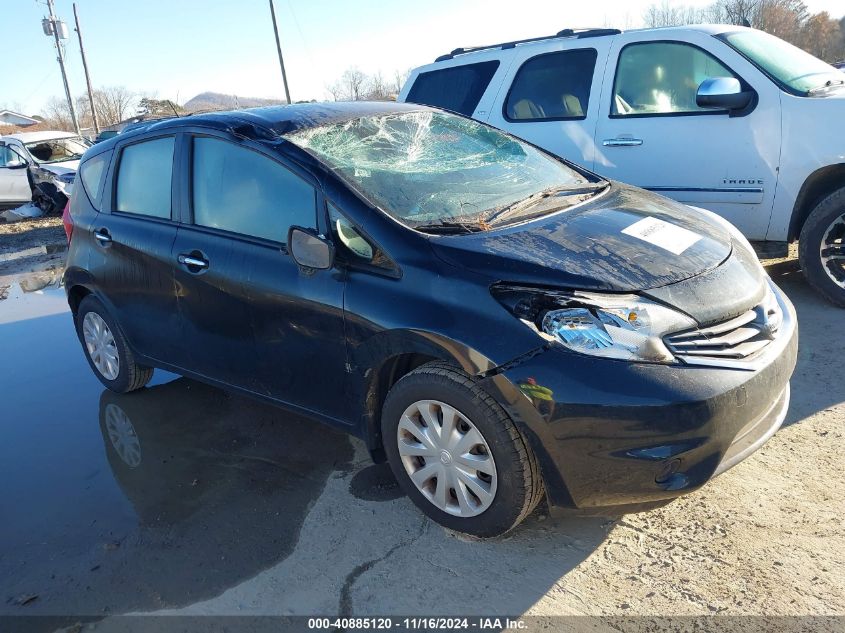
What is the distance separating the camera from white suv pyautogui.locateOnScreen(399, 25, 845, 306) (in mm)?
4793

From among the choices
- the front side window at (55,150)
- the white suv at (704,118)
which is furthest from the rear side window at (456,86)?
the front side window at (55,150)

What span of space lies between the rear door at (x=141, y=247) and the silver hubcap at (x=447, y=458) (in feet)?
5.58

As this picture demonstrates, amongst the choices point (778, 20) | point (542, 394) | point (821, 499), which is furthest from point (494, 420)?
point (778, 20)

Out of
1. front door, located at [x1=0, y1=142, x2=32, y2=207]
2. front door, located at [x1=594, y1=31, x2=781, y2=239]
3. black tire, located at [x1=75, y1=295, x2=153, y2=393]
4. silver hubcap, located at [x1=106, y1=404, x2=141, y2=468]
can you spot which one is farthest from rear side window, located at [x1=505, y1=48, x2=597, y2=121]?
front door, located at [x1=0, y1=142, x2=32, y2=207]

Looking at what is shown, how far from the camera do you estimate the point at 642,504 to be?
2.50 metres

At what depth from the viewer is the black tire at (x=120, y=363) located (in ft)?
14.5

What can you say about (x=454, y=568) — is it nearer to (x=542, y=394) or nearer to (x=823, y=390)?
(x=542, y=394)

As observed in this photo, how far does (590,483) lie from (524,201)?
4.88ft

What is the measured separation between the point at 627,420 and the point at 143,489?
248 centimetres

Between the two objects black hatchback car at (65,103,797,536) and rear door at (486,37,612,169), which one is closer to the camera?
black hatchback car at (65,103,797,536)

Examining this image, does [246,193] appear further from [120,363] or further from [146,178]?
[120,363]

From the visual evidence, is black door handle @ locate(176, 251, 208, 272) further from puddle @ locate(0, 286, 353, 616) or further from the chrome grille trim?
the chrome grille trim

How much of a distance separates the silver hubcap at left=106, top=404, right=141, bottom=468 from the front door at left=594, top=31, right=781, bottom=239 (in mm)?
4047

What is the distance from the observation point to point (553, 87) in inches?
233
